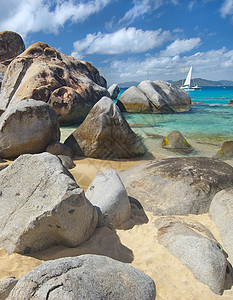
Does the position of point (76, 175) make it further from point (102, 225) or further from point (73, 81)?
point (73, 81)

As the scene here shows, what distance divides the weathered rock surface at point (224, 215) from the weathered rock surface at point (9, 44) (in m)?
24.0

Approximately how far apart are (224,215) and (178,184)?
2.96 feet

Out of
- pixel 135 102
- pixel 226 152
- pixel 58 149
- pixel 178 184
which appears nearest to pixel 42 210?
pixel 178 184

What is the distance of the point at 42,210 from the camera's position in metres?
2.34

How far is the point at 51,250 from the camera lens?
2477 millimetres

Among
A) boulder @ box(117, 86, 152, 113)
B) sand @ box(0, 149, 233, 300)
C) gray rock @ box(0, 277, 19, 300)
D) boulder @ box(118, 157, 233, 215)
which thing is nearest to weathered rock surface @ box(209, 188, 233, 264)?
sand @ box(0, 149, 233, 300)

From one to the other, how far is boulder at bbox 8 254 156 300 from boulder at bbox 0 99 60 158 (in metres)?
4.67

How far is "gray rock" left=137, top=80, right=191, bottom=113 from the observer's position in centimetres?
1831

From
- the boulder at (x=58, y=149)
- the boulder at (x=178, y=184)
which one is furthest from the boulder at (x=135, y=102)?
the boulder at (x=178, y=184)

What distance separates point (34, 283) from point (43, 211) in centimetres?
90

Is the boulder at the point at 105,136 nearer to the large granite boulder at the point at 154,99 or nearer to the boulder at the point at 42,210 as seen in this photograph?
the boulder at the point at 42,210

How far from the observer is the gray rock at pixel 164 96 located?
721 inches

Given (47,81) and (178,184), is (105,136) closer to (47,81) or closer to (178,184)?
(178,184)

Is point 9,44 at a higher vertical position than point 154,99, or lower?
higher
